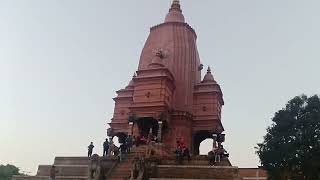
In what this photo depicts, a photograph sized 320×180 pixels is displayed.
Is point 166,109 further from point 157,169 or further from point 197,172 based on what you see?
point 197,172

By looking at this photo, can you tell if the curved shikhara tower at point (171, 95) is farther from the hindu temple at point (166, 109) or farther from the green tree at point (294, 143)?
the green tree at point (294, 143)

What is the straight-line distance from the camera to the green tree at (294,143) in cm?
2566

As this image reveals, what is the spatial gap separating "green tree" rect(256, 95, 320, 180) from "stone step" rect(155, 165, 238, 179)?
4.87 metres

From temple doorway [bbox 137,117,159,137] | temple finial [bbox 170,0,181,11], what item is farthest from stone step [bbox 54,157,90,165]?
temple finial [bbox 170,0,181,11]

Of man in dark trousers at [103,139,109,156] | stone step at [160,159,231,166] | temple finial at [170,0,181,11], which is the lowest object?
stone step at [160,159,231,166]

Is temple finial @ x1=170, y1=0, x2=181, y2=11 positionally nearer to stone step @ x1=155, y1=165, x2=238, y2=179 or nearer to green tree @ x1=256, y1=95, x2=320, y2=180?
green tree @ x1=256, y1=95, x2=320, y2=180

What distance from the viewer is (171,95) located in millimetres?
35562

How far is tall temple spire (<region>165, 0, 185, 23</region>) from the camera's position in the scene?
40375 mm

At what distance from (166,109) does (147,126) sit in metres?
2.07

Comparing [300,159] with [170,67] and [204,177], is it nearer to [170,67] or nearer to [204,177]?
[204,177]

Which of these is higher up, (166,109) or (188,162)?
(166,109)

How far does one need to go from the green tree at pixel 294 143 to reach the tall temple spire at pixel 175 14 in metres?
15.4

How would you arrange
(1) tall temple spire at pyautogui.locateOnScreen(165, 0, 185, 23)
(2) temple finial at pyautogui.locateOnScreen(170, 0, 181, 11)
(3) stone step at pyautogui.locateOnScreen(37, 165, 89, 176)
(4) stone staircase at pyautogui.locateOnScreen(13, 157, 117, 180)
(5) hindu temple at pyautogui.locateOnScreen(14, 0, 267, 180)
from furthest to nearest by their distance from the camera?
(2) temple finial at pyautogui.locateOnScreen(170, 0, 181, 11) → (1) tall temple spire at pyautogui.locateOnScreen(165, 0, 185, 23) → (3) stone step at pyautogui.locateOnScreen(37, 165, 89, 176) → (5) hindu temple at pyautogui.locateOnScreen(14, 0, 267, 180) → (4) stone staircase at pyautogui.locateOnScreen(13, 157, 117, 180)

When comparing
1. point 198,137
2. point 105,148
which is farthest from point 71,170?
point 198,137
